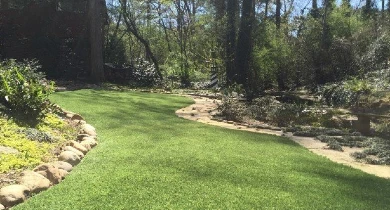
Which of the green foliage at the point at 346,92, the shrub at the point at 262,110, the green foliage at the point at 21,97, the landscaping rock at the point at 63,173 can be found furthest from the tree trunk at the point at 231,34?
the landscaping rock at the point at 63,173

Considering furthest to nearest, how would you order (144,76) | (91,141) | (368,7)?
1. (368,7)
2. (144,76)
3. (91,141)

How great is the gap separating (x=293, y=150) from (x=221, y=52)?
11.2 m

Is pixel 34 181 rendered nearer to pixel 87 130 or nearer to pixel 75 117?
pixel 87 130

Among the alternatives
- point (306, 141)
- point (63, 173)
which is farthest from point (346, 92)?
point (63, 173)

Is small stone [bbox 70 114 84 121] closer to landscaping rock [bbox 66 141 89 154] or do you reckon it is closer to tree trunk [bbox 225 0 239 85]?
landscaping rock [bbox 66 141 89 154]

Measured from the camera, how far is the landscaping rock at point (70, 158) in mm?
4355

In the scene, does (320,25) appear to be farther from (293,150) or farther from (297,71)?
(293,150)

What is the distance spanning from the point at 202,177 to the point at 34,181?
1.56 m

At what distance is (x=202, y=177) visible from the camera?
414cm

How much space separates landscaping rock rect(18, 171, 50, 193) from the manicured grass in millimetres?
80

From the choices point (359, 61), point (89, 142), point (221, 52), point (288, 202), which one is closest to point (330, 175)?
point (288, 202)

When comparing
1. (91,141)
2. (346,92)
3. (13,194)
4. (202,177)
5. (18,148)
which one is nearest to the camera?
(13,194)

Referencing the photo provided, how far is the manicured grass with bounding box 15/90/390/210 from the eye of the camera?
11.3 feet

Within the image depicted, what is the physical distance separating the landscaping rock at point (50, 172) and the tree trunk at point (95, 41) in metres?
11.7
